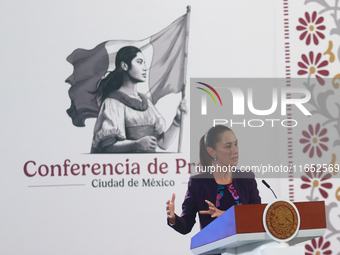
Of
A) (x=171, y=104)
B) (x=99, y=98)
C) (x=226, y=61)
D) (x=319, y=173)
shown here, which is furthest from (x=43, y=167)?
(x=319, y=173)

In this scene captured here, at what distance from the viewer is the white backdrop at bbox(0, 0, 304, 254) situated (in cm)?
332

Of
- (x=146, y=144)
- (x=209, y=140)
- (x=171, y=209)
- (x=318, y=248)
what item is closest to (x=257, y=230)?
(x=171, y=209)

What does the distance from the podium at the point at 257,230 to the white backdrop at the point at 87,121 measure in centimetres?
186

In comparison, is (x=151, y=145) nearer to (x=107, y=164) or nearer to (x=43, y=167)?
(x=107, y=164)

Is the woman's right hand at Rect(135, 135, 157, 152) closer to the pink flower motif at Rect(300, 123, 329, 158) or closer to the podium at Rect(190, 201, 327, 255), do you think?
the pink flower motif at Rect(300, 123, 329, 158)

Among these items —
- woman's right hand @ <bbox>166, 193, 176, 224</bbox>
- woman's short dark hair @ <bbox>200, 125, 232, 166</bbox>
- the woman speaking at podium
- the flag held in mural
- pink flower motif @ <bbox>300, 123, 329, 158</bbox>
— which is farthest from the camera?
pink flower motif @ <bbox>300, 123, 329, 158</bbox>

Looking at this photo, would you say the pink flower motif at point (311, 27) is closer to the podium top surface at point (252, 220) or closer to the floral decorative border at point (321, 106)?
the floral decorative border at point (321, 106)

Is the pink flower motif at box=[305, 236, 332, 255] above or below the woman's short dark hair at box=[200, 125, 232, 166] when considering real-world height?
below

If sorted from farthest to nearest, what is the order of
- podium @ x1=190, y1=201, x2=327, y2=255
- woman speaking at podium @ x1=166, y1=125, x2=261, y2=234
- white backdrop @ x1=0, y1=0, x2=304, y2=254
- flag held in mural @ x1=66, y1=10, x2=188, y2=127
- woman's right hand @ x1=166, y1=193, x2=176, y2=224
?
1. flag held in mural @ x1=66, y1=10, x2=188, y2=127
2. white backdrop @ x1=0, y1=0, x2=304, y2=254
3. woman speaking at podium @ x1=166, y1=125, x2=261, y2=234
4. woman's right hand @ x1=166, y1=193, x2=176, y2=224
5. podium @ x1=190, y1=201, x2=327, y2=255

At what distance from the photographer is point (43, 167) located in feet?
11.0

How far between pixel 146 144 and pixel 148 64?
671mm

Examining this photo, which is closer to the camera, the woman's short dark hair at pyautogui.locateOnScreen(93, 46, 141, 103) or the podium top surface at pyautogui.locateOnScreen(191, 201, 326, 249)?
the podium top surface at pyautogui.locateOnScreen(191, 201, 326, 249)

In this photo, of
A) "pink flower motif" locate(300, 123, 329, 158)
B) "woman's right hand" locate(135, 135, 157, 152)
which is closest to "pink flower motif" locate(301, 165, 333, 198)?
"pink flower motif" locate(300, 123, 329, 158)

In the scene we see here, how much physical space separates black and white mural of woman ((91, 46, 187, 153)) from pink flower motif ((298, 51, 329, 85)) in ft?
3.63
